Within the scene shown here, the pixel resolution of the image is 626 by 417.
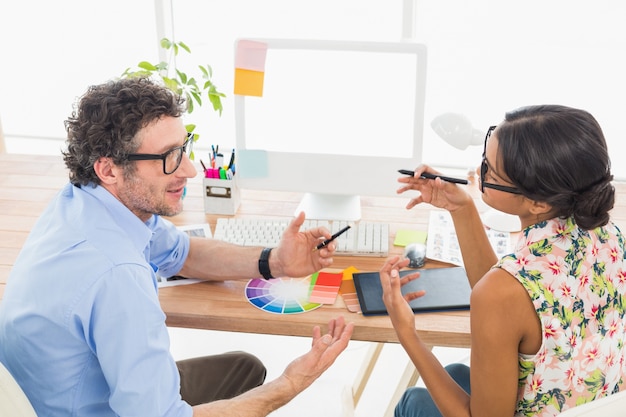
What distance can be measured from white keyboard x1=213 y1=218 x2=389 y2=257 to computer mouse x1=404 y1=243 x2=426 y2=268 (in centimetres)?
6

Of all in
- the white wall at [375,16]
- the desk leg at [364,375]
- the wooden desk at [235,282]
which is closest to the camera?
the wooden desk at [235,282]

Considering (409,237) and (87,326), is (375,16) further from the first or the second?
(87,326)

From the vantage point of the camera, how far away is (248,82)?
1.85m

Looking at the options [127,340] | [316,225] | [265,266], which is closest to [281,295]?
[265,266]

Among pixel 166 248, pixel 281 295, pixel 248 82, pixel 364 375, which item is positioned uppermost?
pixel 248 82

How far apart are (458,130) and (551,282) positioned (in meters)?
0.70

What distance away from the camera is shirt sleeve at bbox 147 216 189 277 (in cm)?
168

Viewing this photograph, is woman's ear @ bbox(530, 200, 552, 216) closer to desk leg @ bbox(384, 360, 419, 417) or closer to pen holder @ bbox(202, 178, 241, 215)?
desk leg @ bbox(384, 360, 419, 417)

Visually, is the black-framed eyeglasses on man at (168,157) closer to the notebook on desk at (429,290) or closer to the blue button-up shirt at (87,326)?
the blue button-up shirt at (87,326)

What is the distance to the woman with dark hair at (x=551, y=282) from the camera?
123 centimetres

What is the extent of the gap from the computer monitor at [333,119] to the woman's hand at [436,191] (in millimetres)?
102

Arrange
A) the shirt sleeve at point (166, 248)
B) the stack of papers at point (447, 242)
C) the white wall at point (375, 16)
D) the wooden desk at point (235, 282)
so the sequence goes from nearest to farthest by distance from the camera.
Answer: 1. the wooden desk at point (235, 282)
2. the shirt sleeve at point (166, 248)
3. the stack of papers at point (447, 242)
4. the white wall at point (375, 16)

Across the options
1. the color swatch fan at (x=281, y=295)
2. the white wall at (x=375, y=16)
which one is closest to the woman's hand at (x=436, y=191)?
the color swatch fan at (x=281, y=295)

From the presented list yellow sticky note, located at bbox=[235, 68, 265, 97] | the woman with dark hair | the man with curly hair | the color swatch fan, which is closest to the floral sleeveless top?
the woman with dark hair
